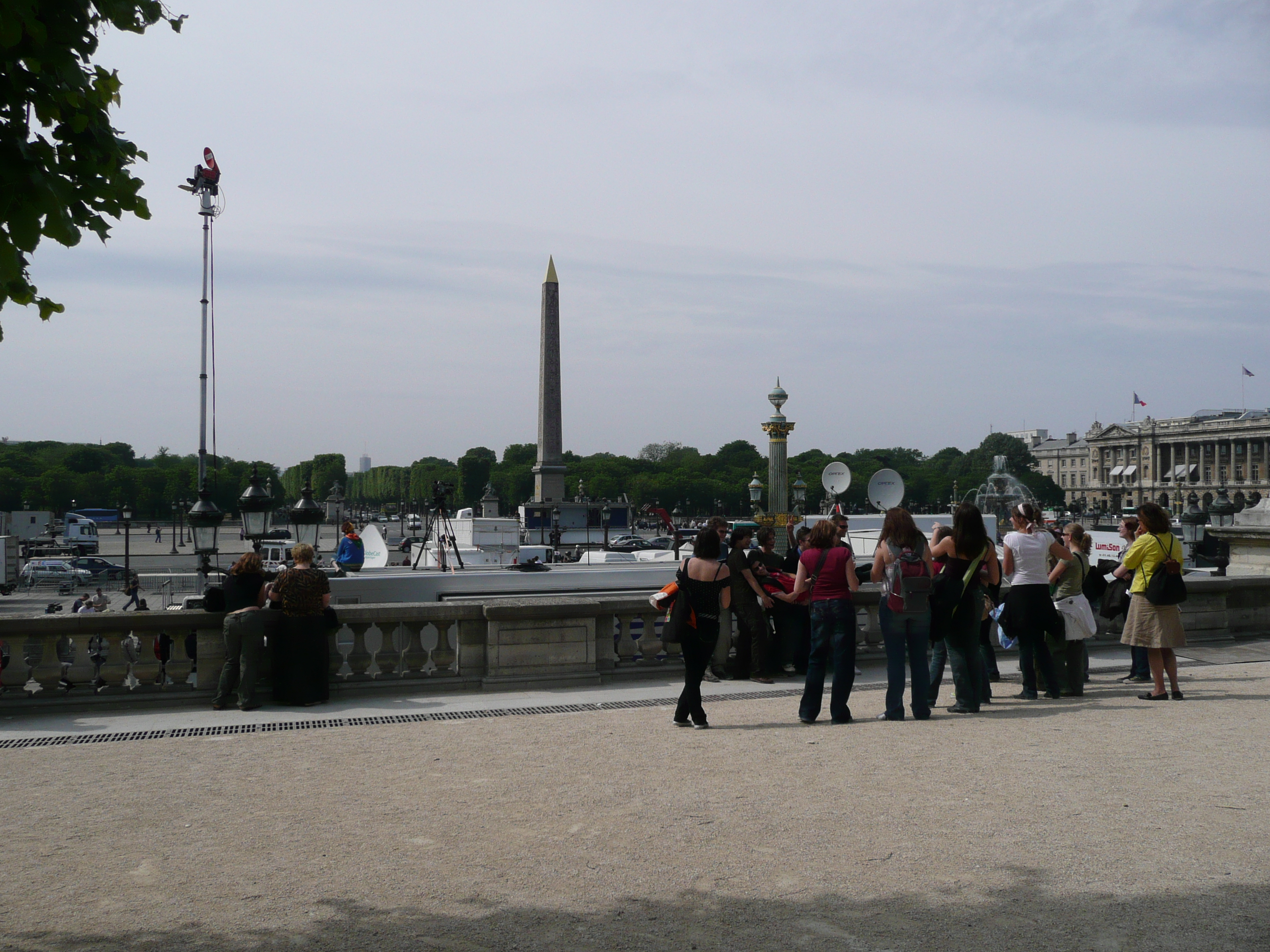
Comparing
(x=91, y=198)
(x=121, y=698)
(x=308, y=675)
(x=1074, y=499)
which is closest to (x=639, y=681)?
(x=308, y=675)

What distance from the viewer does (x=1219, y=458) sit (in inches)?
6048

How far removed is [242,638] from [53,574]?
44822 millimetres

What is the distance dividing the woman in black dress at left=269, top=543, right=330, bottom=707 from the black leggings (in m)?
3.19

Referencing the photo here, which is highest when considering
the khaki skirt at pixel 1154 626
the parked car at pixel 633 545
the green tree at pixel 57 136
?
the green tree at pixel 57 136

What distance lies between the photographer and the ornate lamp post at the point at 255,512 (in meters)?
16.4

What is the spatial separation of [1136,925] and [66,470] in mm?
147563

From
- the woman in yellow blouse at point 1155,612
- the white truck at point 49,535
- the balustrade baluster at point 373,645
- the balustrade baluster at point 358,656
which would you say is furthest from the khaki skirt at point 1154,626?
the white truck at point 49,535

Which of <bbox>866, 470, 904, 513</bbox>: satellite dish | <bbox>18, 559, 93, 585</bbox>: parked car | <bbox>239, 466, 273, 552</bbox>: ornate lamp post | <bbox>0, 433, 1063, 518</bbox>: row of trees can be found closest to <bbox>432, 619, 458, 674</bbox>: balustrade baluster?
<bbox>239, 466, 273, 552</bbox>: ornate lamp post

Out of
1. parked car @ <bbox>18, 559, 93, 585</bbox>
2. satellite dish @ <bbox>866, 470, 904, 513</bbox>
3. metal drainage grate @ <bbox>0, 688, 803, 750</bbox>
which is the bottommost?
parked car @ <bbox>18, 559, 93, 585</bbox>

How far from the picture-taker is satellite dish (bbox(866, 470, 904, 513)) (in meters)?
43.0

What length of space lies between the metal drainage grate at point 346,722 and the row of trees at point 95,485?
384 ft

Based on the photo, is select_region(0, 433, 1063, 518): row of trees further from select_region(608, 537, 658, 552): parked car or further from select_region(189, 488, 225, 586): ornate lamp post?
select_region(189, 488, 225, 586): ornate lamp post

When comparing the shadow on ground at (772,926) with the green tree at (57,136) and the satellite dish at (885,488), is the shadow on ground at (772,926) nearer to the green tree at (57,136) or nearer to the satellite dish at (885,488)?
Result: the green tree at (57,136)

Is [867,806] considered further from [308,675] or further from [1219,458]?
[1219,458]
